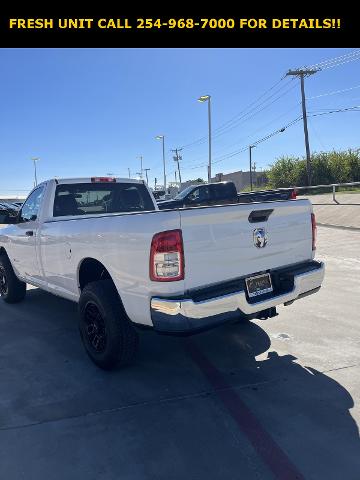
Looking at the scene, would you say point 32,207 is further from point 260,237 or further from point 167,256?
point 260,237

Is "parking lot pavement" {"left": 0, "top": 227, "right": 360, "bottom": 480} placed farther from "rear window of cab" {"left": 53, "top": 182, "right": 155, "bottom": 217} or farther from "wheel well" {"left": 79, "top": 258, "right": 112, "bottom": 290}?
"rear window of cab" {"left": 53, "top": 182, "right": 155, "bottom": 217}

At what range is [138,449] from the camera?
2.60 metres

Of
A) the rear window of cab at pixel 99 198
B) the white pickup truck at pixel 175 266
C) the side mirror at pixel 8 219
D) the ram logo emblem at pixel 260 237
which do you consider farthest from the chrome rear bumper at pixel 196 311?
the side mirror at pixel 8 219

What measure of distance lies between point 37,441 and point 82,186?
3.27 metres

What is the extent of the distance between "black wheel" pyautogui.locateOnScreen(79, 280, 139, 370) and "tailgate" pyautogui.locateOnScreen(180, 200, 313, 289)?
0.86 m

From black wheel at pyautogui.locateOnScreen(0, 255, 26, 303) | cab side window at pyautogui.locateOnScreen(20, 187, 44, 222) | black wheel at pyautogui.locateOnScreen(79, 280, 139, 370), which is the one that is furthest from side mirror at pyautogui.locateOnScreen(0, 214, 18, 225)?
black wheel at pyautogui.locateOnScreen(79, 280, 139, 370)

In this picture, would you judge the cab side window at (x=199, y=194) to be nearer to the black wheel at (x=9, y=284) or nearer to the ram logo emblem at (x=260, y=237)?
the black wheel at (x=9, y=284)

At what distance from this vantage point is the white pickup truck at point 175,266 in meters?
2.99

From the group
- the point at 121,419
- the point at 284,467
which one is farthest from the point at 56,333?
the point at 284,467

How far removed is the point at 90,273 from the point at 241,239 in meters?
1.67

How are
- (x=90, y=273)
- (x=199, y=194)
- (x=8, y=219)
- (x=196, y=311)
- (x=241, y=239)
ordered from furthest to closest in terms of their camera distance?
(x=199, y=194), (x=8, y=219), (x=90, y=273), (x=241, y=239), (x=196, y=311)

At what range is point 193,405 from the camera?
3.10 meters

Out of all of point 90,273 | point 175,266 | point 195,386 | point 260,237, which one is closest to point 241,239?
point 260,237

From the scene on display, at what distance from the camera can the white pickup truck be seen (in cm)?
299
